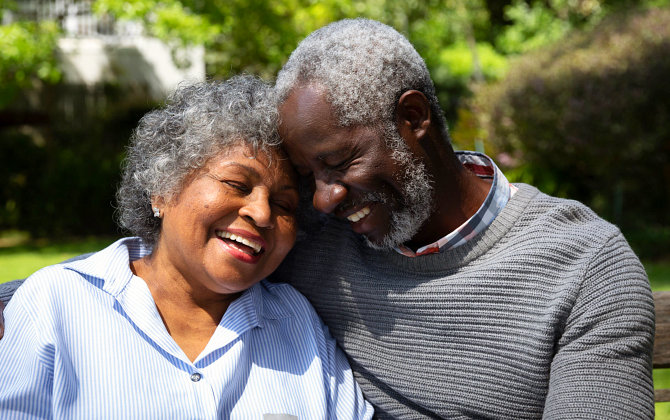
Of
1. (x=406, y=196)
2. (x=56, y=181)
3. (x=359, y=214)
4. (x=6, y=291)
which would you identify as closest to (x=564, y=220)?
(x=406, y=196)

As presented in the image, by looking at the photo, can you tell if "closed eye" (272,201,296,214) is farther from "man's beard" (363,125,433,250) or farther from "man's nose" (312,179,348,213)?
"man's beard" (363,125,433,250)

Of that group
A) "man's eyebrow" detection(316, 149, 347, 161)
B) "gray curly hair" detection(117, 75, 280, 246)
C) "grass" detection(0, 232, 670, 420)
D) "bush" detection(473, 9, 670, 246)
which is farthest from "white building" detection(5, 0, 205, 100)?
"man's eyebrow" detection(316, 149, 347, 161)

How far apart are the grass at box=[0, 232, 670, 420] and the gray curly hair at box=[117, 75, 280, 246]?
18.3ft

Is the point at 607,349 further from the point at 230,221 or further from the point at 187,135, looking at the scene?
the point at 187,135

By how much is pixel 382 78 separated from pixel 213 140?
64 centimetres

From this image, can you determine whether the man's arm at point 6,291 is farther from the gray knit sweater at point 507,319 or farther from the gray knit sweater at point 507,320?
the gray knit sweater at point 507,320

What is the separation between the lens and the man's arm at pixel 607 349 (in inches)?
83.7

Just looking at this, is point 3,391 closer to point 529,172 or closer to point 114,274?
point 114,274

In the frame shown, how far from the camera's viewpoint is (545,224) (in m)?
2.45

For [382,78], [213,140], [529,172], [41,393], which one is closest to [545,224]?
[382,78]

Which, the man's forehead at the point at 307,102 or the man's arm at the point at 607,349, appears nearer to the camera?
the man's arm at the point at 607,349

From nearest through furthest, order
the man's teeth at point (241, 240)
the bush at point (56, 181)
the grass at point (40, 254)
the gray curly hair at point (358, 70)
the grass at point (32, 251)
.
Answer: the gray curly hair at point (358, 70), the man's teeth at point (241, 240), the grass at point (40, 254), the grass at point (32, 251), the bush at point (56, 181)

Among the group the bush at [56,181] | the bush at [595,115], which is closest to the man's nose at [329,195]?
the bush at [595,115]

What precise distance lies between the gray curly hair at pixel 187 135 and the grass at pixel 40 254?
5.58 meters
